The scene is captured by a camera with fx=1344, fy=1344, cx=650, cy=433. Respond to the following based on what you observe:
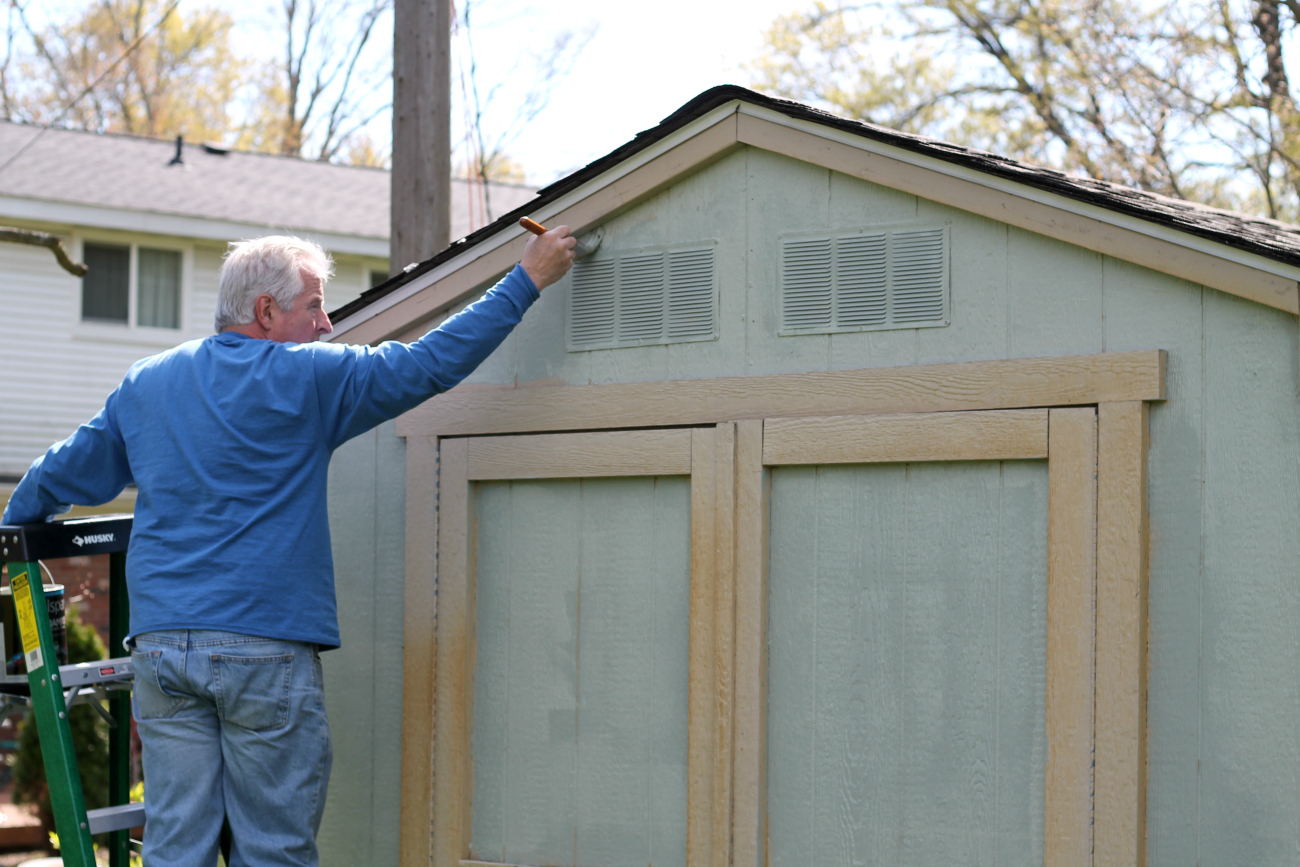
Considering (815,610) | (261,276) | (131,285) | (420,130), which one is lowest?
(815,610)

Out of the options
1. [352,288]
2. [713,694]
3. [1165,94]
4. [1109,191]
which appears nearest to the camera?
[1109,191]

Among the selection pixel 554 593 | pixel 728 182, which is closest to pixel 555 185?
pixel 728 182

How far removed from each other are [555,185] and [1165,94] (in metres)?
11.9

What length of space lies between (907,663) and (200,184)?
1401cm

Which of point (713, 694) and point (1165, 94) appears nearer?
point (713, 694)

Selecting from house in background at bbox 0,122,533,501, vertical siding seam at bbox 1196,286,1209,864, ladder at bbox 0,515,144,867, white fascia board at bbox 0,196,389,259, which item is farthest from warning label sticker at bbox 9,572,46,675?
white fascia board at bbox 0,196,389,259

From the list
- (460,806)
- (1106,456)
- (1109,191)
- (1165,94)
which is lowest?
(460,806)

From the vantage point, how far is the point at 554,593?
4383 millimetres

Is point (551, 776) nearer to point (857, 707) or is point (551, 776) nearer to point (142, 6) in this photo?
point (857, 707)

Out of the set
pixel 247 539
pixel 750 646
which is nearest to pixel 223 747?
pixel 247 539

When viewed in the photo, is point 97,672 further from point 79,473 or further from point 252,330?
point 252,330

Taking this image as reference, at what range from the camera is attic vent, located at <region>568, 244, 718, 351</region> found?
422 centimetres

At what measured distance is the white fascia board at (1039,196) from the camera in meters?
3.38

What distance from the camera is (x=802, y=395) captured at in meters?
4.00
